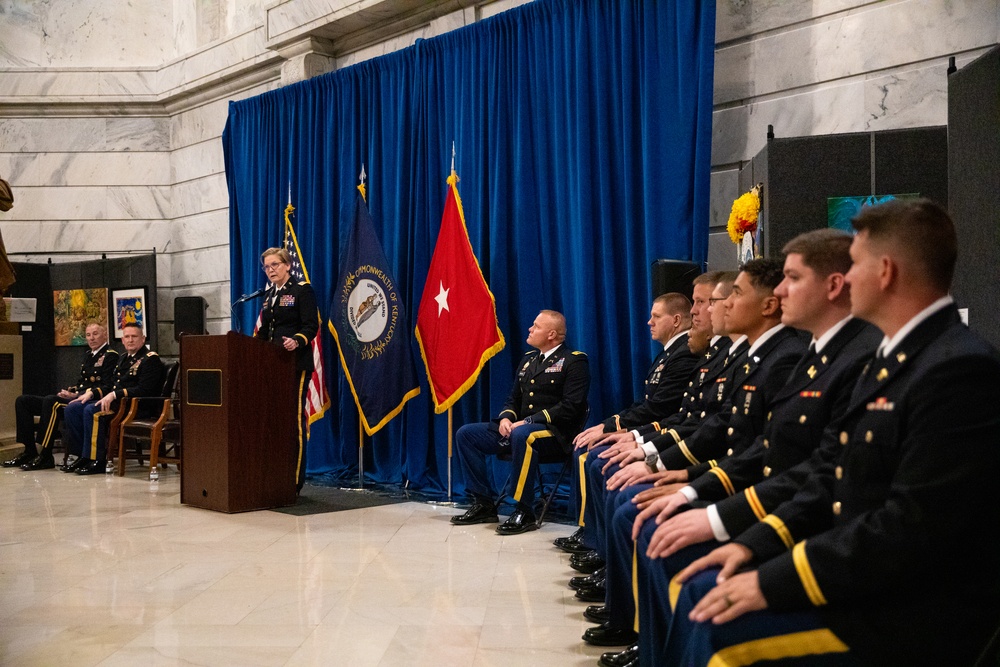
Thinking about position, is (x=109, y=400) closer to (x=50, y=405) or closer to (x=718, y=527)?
(x=50, y=405)

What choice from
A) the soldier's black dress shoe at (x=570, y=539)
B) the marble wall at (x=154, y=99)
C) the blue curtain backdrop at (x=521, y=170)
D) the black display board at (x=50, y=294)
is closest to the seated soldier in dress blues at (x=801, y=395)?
the soldier's black dress shoe at (x=570, y=539)

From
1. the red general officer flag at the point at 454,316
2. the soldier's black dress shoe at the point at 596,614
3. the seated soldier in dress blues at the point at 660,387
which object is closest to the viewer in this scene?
the soldier's black dress shoe at the point at 596,614

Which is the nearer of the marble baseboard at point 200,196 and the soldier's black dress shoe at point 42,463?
the soldier's black dress shoe at point 42,463

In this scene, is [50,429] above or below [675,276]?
below

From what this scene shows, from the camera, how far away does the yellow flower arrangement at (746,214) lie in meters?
4.22

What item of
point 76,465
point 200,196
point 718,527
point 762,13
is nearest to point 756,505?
point 718,527

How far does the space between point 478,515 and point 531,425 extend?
720 mm

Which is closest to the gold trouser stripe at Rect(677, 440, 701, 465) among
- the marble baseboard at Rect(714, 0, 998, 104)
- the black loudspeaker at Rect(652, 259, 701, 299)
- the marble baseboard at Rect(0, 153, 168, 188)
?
the black loudspeaker at Rect(652, 259, 701, 299)

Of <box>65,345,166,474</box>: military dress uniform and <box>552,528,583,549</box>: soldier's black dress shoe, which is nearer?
<box>552,528,583,549</box>: soldier's black dress shoe

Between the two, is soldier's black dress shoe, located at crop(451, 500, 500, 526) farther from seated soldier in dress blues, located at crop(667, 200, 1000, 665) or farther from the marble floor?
seated soldier in dress blues, located at crop(667, 200, 1000, 665)

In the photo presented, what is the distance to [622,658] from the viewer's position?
8.87 ft

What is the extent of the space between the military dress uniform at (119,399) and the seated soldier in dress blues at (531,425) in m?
3.63

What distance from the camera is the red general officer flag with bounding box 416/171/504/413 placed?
576 cm

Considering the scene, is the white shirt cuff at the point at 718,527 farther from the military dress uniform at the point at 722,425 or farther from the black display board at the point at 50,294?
the black display board at the point at 50,294
